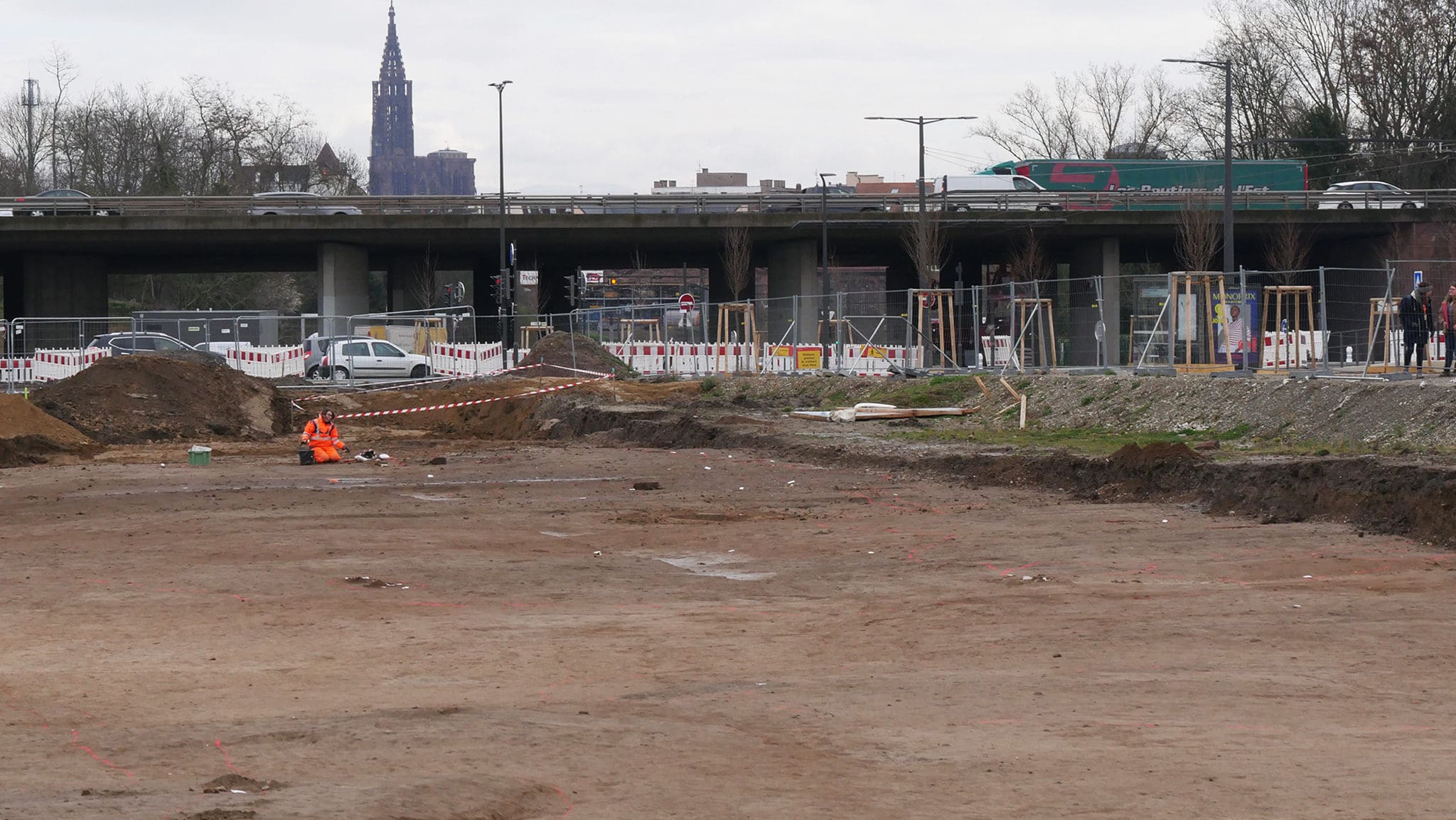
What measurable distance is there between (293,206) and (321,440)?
34.2m

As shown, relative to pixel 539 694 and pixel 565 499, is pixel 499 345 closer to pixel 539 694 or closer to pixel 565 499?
pixel 565 499

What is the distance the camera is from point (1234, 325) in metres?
27.2

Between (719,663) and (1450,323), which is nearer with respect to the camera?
(719,663)

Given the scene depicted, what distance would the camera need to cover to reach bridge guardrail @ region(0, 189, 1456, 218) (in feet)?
182

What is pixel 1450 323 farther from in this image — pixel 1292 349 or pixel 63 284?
pixel 63 284

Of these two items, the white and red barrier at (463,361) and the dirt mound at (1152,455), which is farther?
the white and red barrier at (463,361)

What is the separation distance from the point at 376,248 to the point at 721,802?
57030mm

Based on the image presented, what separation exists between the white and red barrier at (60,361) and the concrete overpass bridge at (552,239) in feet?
40.0

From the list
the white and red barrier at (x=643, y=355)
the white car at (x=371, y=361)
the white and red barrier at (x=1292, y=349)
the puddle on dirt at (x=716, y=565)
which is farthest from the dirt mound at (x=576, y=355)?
the puddle on dirt at (x=716, y=565)

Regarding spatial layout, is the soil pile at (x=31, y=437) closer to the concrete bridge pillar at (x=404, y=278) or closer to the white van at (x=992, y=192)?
the white van at (x=992, y=192)

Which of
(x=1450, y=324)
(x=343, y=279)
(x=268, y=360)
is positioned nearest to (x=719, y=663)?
(x=1450, y=324)

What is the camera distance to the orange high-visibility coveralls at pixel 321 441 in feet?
79.9

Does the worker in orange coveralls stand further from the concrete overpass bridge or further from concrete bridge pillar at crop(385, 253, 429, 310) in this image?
concrete bridge pillar at crop(385, 253, 429, 310)

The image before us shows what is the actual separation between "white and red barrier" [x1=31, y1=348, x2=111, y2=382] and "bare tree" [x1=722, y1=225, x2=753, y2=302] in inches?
895
